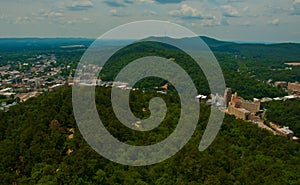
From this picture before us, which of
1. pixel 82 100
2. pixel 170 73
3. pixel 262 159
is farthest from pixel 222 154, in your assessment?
pixel 170 73

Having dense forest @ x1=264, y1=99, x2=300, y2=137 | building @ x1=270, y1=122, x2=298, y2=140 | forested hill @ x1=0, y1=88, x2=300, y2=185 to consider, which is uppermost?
forested hill @ x1=0, y1=88, x2=300, y2=185

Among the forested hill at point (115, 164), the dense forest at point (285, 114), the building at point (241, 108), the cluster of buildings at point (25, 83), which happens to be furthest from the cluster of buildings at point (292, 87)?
the cluster of buildings at point (25, 83)

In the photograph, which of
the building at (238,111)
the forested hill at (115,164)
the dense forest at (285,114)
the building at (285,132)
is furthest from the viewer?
the dense forest at (285,114)

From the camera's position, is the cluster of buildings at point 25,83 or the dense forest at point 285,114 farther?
the cluster of buildings at point 25,83

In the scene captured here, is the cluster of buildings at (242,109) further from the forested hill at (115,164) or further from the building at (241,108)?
the forested hill at (115,164)

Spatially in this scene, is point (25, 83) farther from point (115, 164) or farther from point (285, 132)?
point (115, 164)

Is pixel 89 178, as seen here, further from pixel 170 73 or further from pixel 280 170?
pixel 170 73

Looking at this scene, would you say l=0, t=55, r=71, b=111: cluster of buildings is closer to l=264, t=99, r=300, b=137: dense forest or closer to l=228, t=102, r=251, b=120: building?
l=228, t=102, r=251, b=120: building

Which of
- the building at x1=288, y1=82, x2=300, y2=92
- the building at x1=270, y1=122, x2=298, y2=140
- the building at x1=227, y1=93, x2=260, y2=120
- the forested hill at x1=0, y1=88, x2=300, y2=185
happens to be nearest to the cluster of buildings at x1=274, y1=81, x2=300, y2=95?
the building at x1=288, y1=82, x2=300, y2=92

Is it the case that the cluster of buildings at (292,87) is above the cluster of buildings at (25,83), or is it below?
above
